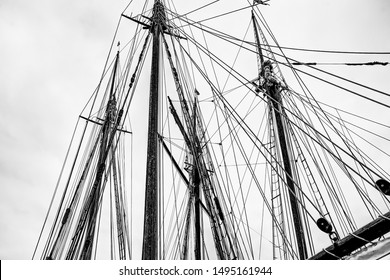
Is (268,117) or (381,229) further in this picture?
(268,117)

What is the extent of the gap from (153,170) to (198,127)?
12126 millimetres

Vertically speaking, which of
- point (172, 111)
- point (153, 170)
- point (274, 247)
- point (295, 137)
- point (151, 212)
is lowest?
point (151, 212)

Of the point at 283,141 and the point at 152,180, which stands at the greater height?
the point at 283,141

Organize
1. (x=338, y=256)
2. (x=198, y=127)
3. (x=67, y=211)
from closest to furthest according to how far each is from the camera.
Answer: (x=338, y=256) < (x=67, y=211) < (x=198, y=127)

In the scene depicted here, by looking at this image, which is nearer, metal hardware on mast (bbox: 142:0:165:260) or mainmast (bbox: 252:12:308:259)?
metal hardware on mast (bbox: 142:0:165:260)

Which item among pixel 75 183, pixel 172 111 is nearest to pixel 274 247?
pixel 172 111

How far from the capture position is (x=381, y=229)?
5.21 m

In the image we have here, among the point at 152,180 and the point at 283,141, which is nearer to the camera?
the point at 152,180

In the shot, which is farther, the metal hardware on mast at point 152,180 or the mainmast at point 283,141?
the mainmast at point 283,141
